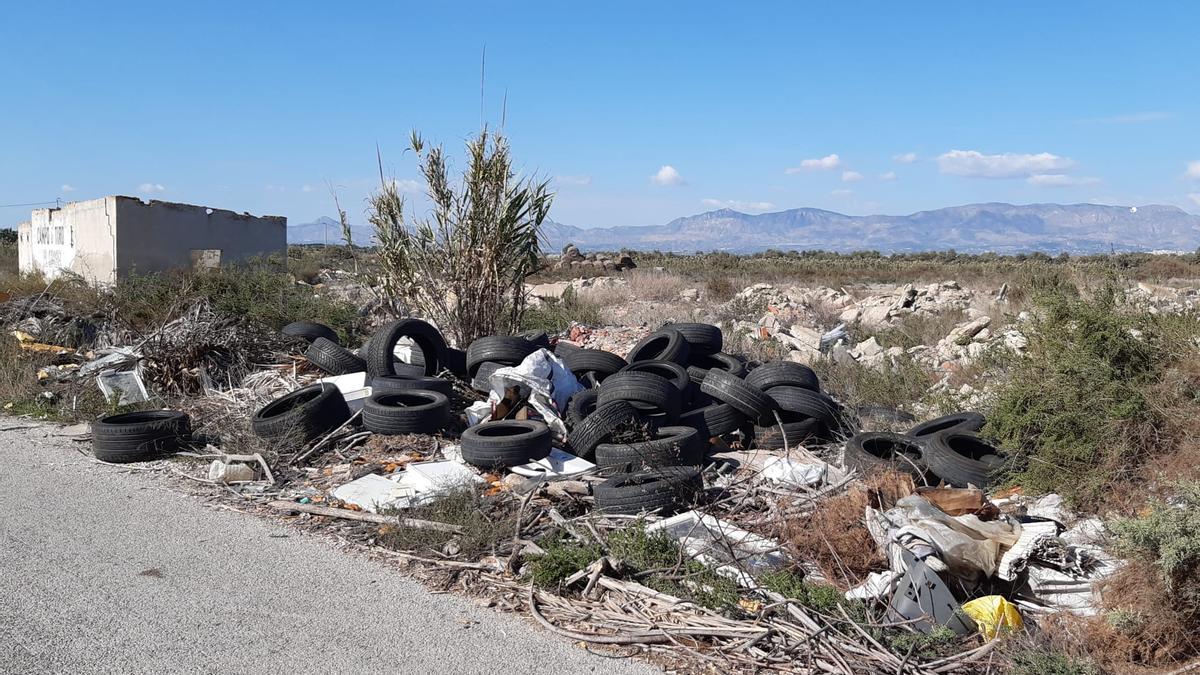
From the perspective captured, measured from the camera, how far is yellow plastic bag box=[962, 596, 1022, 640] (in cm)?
483

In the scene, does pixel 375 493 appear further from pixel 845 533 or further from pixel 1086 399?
pixel 1086 399

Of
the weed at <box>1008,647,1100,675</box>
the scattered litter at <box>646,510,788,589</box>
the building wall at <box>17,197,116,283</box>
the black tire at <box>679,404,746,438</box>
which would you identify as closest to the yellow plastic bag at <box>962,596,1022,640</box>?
the weed at <box>1008,647,1100,675</box>

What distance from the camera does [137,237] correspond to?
20938 millimetres

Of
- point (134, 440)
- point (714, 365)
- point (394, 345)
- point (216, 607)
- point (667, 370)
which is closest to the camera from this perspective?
point (216, 607)

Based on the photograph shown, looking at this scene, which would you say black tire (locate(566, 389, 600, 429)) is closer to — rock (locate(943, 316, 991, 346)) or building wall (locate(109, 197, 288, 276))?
rock (locate(943, 316, 991, 346))

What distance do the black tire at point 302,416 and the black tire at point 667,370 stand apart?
3123mm

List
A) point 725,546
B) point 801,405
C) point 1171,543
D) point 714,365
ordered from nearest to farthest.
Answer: point 1171,543 → point 725,546 → point 801,405 → point 714,365

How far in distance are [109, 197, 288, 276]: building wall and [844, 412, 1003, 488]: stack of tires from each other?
1850 cm

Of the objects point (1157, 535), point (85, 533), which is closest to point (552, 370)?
point (85, 533)

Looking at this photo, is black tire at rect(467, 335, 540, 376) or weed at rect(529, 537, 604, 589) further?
black tire at rect(467, 335, 540, 376)

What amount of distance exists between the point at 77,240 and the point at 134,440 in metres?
16.4

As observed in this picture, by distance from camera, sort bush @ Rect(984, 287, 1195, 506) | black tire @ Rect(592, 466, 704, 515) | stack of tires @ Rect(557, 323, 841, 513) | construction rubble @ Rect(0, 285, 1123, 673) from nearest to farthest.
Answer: construction rubble @ Rect(0, 285, 1123, 673) < bush @ Rect(984, 287, 1195, 506) < black tire @ Rect(592, 466, 704, 515) < stack of tires @ Rect(557, 323, 841, 513)

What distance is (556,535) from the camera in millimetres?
6297

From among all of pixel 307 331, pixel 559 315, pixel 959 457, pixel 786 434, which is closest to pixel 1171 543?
pixel 959 457
